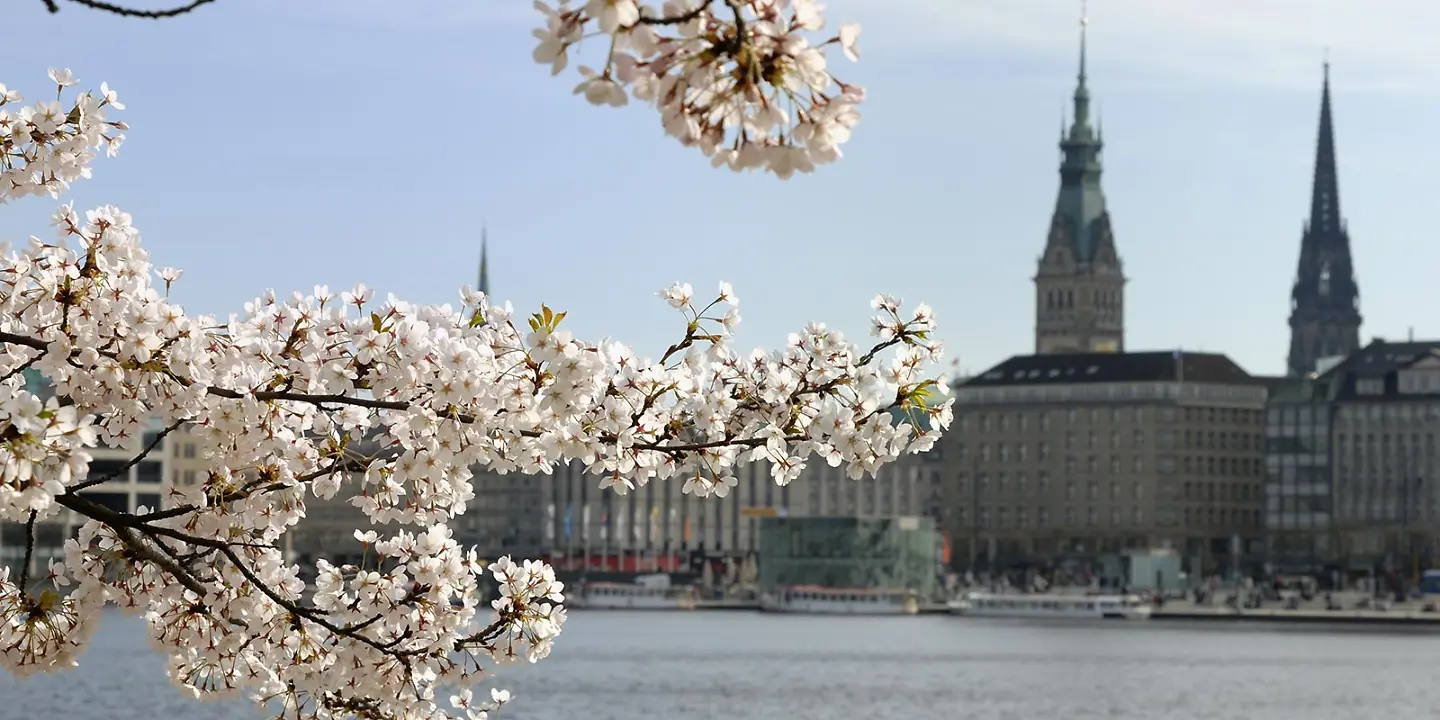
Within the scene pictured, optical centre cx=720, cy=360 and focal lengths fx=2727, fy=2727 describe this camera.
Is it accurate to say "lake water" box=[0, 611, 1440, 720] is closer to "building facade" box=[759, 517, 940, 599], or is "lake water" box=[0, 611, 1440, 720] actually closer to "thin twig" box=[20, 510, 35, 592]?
"building facade" box=[759, 517, 940, 599]

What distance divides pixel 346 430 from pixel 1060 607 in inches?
7222

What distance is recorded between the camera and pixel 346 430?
12.1 meters

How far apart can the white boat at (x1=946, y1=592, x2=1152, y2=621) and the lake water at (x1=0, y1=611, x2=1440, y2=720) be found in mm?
14917

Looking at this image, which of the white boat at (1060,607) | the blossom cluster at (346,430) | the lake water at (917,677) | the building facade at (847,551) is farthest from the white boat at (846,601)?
the blossom cluster at (346,430)

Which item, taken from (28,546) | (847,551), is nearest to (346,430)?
(28,546)

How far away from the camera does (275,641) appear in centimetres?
1280

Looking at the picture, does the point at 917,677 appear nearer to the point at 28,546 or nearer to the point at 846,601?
the point at 846,601

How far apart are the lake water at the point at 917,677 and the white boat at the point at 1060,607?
14917 millimetres

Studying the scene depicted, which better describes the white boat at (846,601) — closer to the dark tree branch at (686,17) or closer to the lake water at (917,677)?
the lake water at (917,677)

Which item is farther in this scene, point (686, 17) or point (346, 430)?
point (346, 430)

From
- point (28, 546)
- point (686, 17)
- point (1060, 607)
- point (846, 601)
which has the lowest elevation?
point (1060, 607)

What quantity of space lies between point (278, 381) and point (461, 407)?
892mm

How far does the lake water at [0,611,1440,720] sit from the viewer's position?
89688 millimetres

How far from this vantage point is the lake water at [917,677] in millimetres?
89688
